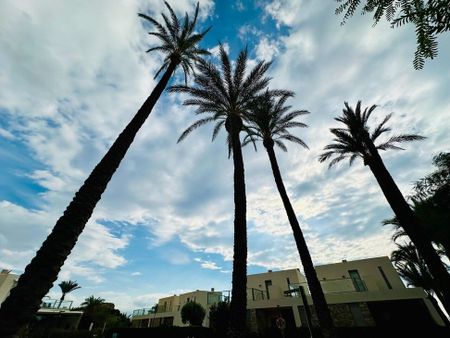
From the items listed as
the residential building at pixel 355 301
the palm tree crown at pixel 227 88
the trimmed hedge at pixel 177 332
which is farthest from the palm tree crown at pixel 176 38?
the trimmed hedge at pixel 177 332

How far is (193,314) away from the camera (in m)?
28.0

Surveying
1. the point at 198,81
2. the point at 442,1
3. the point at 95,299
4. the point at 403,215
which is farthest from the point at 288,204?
the point at 95,299

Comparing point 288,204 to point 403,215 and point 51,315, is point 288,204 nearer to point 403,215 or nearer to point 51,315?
point 403,215

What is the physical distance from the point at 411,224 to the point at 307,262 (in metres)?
6.18

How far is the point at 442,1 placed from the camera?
142cm

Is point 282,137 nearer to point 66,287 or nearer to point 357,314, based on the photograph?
point 357,314

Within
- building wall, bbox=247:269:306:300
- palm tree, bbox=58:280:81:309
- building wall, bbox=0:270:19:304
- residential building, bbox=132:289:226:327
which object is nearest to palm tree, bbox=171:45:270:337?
building wall, bbox=247:269:306:300

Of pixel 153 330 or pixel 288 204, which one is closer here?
pixel 288 204

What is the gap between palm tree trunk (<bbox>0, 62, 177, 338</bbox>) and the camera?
3.69 meters

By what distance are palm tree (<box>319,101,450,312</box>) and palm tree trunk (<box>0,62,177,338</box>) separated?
1518 centimetres

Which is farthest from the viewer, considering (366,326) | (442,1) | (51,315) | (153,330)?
(51,315)

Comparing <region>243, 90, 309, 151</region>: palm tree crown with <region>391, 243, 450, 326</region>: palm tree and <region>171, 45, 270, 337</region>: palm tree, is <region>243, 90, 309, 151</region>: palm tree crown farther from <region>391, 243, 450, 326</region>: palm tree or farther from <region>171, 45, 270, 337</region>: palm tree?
<region>391, 243, 450, 326</region>: palm tree

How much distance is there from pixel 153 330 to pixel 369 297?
20554 mm

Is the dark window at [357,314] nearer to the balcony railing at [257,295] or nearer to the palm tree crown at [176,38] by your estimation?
the balcony railing at [257,295]
